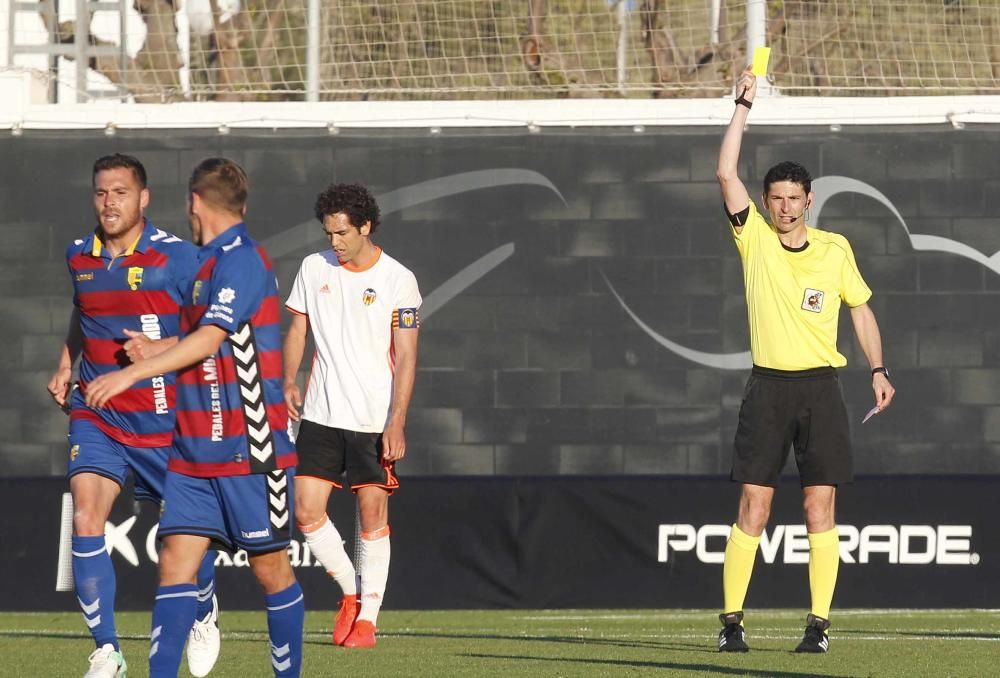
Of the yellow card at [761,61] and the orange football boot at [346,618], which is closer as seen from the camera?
the yellow card at [761,61]

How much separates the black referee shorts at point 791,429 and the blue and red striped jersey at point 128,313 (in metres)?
2.58

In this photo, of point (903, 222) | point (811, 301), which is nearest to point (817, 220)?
point (903, 222)

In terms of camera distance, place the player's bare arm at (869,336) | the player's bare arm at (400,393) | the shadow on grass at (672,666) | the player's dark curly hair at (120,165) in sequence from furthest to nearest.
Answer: the player's bare arm at (400,393) → the player's bare arm at (869,336) → the shadow on grass at (672,666) → the player's dark curly hair at (120,165)

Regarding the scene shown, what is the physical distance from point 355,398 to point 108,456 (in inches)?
65.0

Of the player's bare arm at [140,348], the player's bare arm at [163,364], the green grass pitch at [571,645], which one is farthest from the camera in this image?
the green grass pitch at [571,645]

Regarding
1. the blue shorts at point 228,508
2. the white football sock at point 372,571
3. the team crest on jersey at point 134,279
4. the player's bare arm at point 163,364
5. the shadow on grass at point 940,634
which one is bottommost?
the shadow on grass at point 940,634

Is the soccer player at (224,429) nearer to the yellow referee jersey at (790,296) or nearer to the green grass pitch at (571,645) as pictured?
the green grass pitch at (571,645)

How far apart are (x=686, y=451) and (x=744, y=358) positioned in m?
0.72

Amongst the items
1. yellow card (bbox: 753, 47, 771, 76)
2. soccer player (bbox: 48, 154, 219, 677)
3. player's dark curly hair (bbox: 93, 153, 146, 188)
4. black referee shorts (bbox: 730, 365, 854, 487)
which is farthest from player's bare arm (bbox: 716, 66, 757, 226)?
player's dark curly hair (bbox: 93, 153, 146, 188)

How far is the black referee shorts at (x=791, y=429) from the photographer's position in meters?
7.55

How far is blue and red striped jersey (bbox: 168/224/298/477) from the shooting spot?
5.24 meters

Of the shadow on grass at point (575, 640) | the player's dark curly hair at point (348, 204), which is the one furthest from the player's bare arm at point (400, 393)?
the shadow on grass at point (575, 640)

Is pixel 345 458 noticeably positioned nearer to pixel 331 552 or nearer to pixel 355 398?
pixel 355 398

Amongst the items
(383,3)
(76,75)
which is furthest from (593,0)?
(76,75)
